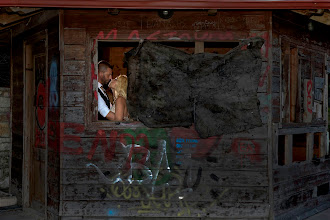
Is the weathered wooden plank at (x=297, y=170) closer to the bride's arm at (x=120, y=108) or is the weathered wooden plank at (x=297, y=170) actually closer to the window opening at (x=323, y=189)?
the window opening at (x=323, y=189)

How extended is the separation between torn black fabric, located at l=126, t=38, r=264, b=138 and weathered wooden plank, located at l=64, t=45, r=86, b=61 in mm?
640

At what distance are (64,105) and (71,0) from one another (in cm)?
147

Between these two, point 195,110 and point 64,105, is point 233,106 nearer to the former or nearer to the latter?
point 195,110

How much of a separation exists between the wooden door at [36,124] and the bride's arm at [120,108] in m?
1.10

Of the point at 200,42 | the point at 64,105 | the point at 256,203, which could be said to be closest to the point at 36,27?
the point at 64,105

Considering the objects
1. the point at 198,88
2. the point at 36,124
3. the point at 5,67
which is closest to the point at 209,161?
the point at 198,88

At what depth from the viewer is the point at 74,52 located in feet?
19.7

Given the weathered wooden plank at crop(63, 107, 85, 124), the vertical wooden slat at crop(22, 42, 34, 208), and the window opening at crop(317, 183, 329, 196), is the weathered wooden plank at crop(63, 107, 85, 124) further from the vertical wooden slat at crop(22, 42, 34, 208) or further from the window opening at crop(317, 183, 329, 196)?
the window opening at crop(317, 183, 329, 196)

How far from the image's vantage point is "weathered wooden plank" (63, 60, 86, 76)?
600 cm

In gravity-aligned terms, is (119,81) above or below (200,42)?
below

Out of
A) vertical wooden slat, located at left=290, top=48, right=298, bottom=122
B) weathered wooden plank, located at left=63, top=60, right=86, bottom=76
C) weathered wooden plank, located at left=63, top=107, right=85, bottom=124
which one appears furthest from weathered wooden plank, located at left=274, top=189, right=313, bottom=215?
weathered wooden plank, located at left=63, top=60, right=86, bottom=76

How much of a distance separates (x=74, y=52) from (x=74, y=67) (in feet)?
0.69

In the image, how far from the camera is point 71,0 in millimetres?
5367

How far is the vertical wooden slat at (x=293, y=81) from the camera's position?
6.94 meters
